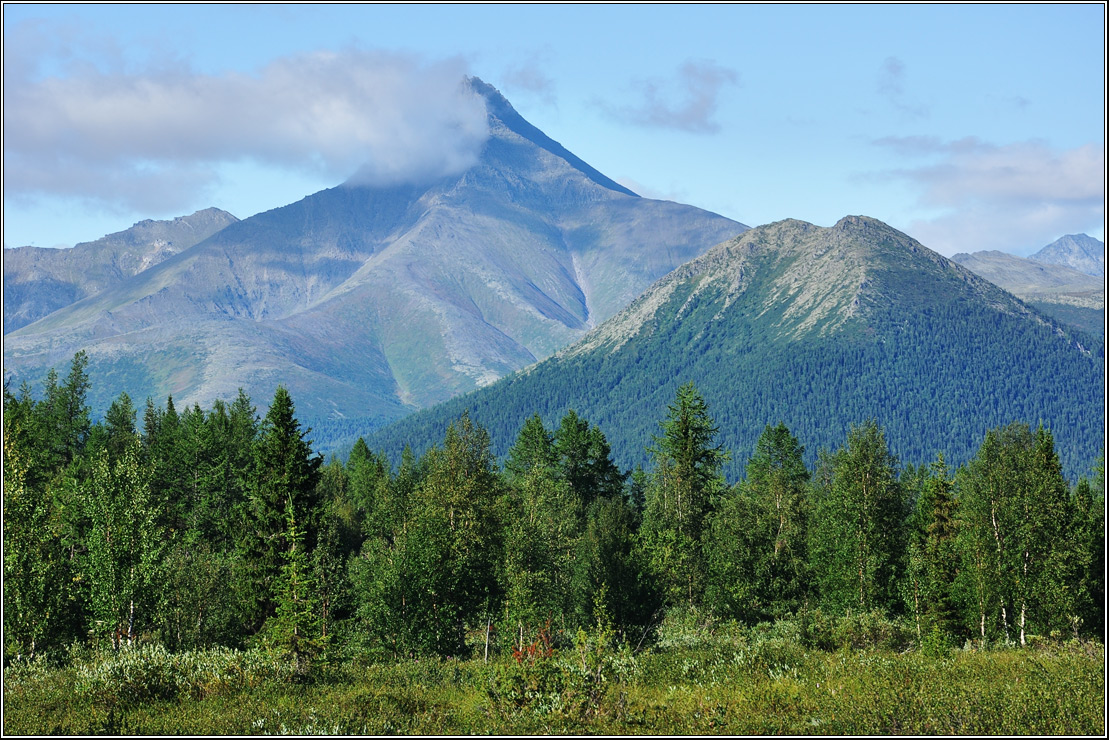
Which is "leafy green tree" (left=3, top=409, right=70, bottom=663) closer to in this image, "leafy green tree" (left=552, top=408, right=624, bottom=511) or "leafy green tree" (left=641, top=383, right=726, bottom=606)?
"leafy green tree" (left=641, top=383, right=726, bottom=606)

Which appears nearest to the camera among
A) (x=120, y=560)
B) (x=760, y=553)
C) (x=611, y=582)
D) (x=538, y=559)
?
(x=120, y=560)

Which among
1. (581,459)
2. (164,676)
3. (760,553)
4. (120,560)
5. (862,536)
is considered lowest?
(164,676)

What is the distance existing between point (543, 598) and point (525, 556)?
260 cm

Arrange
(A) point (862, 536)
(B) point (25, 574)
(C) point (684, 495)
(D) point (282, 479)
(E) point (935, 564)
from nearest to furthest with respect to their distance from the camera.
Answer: (B) point (25, 574) → (D) point (282, 479) → (E) point (935, 564) → (A) point (862, 536) → (C) point (684, 495)

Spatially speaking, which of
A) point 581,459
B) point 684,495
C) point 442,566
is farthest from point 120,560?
point 581,459

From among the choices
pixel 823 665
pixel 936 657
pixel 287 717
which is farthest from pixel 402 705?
pixel 936 657

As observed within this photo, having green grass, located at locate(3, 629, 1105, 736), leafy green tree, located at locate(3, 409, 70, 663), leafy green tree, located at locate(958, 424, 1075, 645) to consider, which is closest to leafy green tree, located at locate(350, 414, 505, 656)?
green grass, located at locate(3, 629, 1105, 736)

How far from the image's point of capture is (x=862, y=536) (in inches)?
2039

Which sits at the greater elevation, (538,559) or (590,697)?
(538,559)

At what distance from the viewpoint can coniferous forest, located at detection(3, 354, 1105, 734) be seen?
2350cm

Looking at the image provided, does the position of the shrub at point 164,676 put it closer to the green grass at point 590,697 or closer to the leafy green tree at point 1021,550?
the green grass at point 590,697

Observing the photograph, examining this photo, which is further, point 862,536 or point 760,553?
point 760,553

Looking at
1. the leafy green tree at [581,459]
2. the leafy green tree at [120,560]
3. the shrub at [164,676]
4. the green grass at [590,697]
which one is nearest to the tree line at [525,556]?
the leafy green tree at [120,560]

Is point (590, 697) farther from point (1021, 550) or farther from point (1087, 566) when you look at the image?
point (1087, 566)
